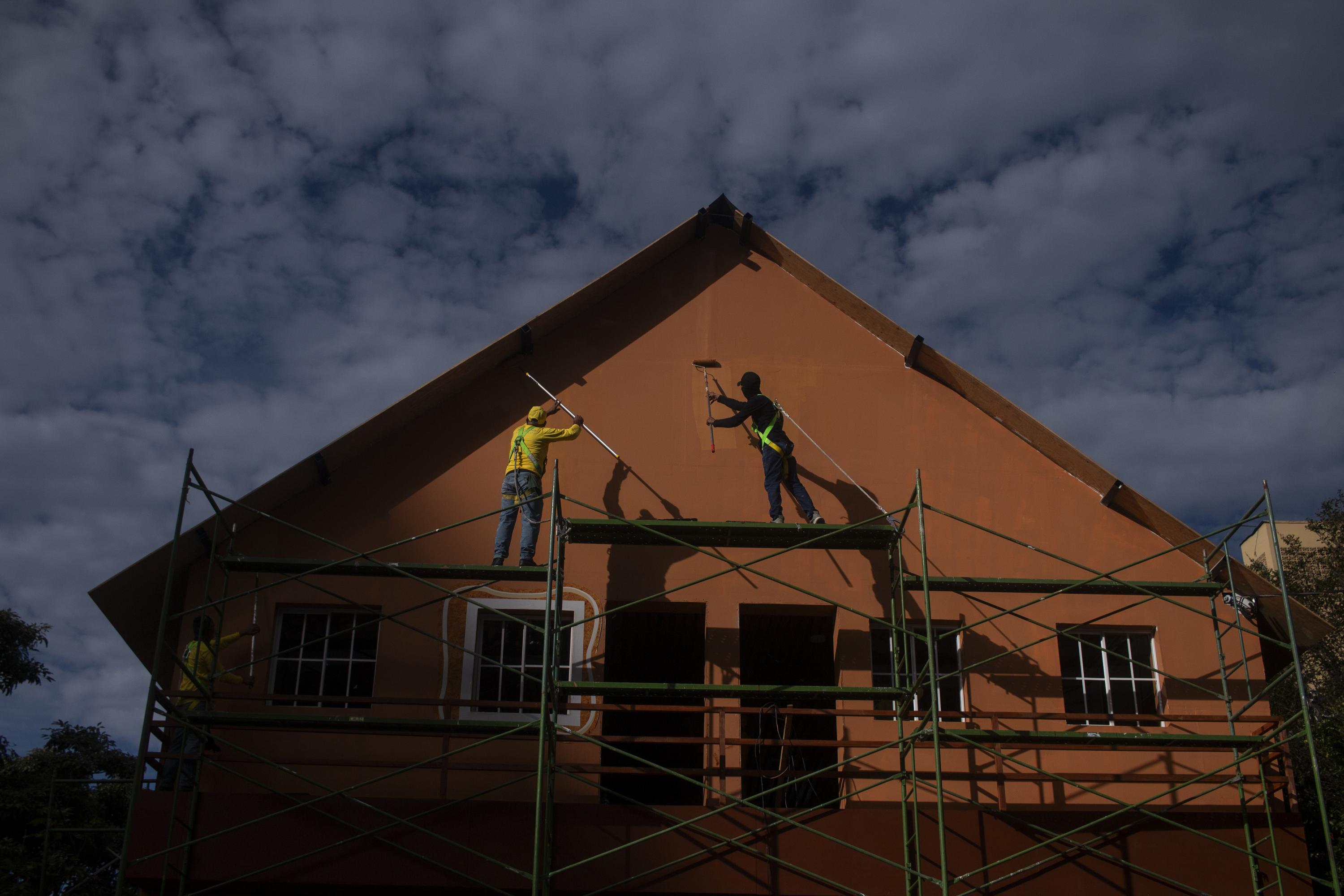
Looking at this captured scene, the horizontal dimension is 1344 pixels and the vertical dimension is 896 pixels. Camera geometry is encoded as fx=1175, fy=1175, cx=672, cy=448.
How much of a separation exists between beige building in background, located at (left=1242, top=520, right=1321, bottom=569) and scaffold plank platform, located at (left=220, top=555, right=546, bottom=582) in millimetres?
22268

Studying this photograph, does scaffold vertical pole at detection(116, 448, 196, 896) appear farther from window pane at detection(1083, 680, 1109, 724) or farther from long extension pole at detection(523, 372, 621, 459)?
window pane at detection(1083, 680, 1109, 724)

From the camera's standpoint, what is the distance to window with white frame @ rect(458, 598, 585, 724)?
12.3m

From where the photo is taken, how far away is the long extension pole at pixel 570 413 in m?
13.5

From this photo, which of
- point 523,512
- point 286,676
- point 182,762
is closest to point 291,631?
point 286,676

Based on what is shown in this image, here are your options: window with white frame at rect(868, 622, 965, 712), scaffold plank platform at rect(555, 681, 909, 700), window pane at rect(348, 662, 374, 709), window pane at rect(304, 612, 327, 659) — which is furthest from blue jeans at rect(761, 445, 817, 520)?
window pane at rect(304, 612, 327, 659)

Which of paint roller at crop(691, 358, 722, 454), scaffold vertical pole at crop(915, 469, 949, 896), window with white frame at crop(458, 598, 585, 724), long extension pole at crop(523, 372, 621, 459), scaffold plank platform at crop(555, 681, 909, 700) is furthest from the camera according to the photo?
paint roller at crop(691, 358, 722, 454)

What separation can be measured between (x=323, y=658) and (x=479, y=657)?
1.82 metres

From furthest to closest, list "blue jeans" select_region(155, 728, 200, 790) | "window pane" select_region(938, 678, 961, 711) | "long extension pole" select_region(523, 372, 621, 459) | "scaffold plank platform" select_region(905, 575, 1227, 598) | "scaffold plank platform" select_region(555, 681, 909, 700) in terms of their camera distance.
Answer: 1. "long extension pole" select_region(523, 372, 621, 459)
2. "window pane" select_region(938, 678, 961, 711)
3. "scaffold plank platform" select_region(905, 575, 1227, 598)
4. "blue jeans" select_region(155, 728, 200, 790)
5. "scaffold plank platform" select_region(555, 681, 909, 700)

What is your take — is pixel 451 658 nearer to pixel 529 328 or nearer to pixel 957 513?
pixel 529 328

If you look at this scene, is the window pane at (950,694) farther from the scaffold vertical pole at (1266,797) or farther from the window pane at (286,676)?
the window pane at (286,676)

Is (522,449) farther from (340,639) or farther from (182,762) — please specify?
(182,762)

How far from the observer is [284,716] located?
1084 cm

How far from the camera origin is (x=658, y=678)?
1719 centimetres

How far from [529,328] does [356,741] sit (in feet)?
16.4
